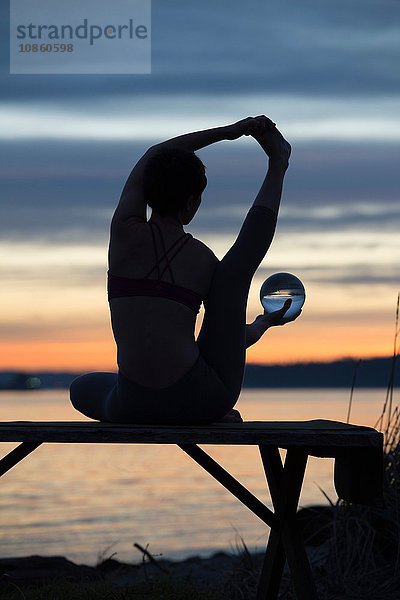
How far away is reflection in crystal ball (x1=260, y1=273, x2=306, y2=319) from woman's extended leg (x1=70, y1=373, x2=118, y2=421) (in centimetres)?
78

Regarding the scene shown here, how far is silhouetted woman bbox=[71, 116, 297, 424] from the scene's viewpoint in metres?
4.14

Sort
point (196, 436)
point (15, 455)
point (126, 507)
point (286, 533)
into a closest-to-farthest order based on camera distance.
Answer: point (196, 436) → point (15, 455) → point (286, 533) → point (126, 507)

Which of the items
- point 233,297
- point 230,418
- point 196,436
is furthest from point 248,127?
point 196,436

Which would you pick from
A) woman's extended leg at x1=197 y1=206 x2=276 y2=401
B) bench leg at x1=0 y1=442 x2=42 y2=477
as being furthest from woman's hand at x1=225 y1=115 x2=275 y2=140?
bench leg at x1=0 y1=442 x2=42 y2=477

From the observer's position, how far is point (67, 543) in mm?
11773

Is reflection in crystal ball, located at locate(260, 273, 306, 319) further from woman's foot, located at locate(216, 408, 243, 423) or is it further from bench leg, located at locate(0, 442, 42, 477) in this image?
bench leg, located at locate(0, 442, 42, 477)

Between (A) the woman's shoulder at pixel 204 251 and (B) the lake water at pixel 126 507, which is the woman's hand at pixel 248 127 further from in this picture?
(B) the lake water at pixel 126 507

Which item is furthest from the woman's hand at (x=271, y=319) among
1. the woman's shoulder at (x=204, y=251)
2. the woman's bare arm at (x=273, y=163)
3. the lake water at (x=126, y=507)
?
the lake water at (x=126, y=507)

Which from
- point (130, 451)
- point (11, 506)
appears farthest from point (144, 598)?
point (130, 451)

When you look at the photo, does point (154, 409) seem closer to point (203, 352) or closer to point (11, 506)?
point (203, 352)

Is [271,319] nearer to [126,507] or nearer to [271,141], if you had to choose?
[271,141]

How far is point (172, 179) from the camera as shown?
4.17 metres

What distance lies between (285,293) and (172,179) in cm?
84

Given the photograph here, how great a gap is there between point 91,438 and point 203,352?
2.34 ft
